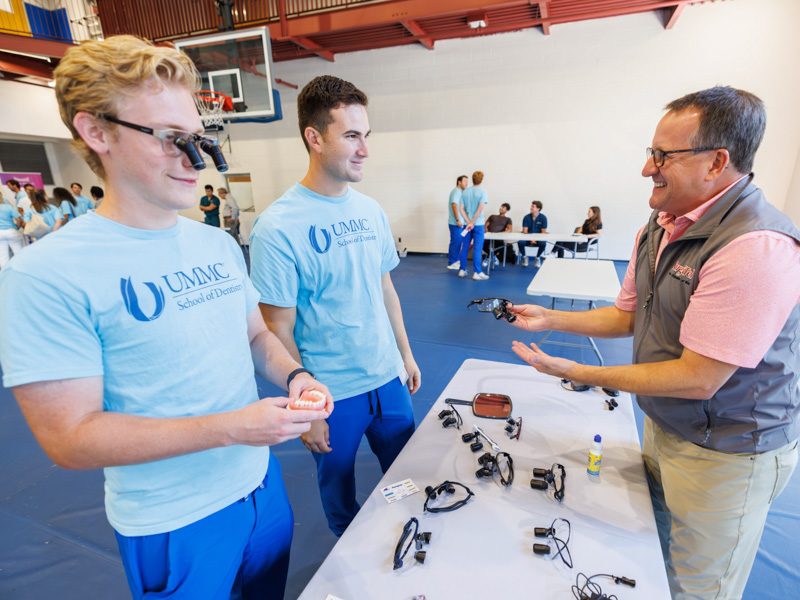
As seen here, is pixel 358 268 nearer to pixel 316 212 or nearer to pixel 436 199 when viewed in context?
pixel 316 212

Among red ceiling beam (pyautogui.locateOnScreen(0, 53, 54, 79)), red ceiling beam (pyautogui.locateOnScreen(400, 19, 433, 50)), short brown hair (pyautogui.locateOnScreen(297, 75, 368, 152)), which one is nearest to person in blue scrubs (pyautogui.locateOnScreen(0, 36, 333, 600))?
short brown hair (pyautogui.locateOnScreen(297, 75, 368, 152))

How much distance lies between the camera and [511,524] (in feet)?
3.50

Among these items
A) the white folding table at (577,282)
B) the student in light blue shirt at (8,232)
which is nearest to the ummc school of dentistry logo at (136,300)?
the white folding table at (577,282)

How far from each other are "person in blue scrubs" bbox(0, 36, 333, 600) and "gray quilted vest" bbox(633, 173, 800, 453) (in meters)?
1.03

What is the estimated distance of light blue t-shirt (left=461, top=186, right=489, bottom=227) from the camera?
6.37 meters

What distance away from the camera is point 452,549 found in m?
0.99

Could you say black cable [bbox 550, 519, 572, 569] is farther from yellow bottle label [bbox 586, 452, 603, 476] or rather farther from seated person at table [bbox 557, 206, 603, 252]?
seated person at table [bbox 557, 206, 603, 252]

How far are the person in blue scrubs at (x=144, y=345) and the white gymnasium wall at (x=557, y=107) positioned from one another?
7912mm

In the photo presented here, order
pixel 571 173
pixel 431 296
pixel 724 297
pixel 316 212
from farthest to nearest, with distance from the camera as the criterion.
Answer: pixel 571 173 < pixel 431 296 < pixel 316 212 < pixel 724 297

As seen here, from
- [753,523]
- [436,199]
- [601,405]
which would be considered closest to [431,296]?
[436,199]

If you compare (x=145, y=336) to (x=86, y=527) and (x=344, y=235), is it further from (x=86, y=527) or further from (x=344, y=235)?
(x=86, y=527)

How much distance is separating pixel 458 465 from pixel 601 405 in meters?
0.74

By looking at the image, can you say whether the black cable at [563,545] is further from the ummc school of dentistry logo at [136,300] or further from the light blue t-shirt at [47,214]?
the light blue t-shirt at [47,214]

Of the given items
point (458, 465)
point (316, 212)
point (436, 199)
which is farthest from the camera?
point (436, 199)
